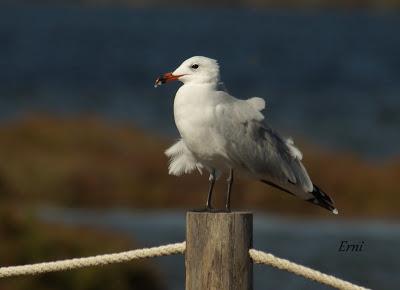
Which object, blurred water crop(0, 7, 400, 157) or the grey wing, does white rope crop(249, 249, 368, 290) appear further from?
blurred water crop(0, 7, 400, 157)

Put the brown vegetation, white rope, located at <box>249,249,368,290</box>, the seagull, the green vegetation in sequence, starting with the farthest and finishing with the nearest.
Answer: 1. the green vegetation
2. the brown vegetation
3. the seagull
4. white rope, located at <box>249,249,368,290</box>

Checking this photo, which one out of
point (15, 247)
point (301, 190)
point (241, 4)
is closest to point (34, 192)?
point (15, 247)

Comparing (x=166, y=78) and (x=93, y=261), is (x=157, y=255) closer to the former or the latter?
(x=93, y=261)

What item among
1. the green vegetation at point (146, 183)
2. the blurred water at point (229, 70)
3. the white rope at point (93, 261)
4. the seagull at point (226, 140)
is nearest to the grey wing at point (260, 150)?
the seagull at point (226, 140)

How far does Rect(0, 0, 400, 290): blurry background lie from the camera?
11.8 m

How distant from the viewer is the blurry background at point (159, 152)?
1180 centimetres

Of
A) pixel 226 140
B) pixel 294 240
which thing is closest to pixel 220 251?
pixel 226 140

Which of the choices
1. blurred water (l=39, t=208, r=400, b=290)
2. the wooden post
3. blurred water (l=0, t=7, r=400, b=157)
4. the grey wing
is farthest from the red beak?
blurred water (l=0, t=7, r=400, b=157)

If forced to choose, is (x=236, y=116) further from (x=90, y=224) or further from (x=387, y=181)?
(x=387, y=181)

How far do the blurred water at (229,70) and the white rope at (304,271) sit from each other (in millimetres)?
16047

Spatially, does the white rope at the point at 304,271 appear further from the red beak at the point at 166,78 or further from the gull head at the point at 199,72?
the red beak at the point at 166,78

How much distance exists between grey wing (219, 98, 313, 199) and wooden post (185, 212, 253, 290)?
1253 mm

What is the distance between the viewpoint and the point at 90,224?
1327 cm

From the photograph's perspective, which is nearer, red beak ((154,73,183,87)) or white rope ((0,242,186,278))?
white rope ((0,242,186,278))
